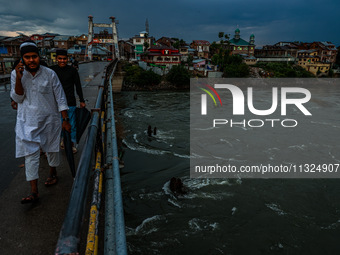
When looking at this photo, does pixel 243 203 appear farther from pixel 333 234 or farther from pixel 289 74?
pixel 289 74

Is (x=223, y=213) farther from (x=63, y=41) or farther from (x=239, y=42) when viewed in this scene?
(x=239, y=42)

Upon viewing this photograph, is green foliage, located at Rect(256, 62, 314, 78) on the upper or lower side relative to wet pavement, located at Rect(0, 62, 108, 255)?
upper

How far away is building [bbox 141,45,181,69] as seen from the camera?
4681 centimetres

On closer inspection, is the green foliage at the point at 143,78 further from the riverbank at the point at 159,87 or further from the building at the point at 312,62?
the building at the point at 312,62

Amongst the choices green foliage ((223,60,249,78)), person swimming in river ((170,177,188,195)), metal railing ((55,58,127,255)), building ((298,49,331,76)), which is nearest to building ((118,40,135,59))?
green foliage ((223,60,249,78))

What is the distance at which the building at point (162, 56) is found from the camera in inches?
1843

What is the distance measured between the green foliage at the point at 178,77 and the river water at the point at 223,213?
30469mm

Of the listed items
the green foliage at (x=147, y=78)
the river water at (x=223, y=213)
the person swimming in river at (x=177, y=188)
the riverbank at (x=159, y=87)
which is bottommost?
the river water at (x=223, y=213)

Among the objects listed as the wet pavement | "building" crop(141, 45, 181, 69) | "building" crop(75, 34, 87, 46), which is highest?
"building" crop(75, 34, 87, 46)

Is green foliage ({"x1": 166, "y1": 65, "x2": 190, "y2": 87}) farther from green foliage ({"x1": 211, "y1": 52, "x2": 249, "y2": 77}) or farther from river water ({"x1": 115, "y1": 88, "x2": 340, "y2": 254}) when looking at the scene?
river water ({"x1": 115, "y1": 88, "x2": 340, "y2": 254})

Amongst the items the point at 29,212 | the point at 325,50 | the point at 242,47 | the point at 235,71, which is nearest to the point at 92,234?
the point at 29,212

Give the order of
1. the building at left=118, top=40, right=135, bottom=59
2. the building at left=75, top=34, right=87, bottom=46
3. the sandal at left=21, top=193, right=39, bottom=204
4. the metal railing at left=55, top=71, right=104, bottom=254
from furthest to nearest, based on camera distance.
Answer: the building at left=118, top=40, right=135, bottom=59
the building at left=75, top=34, right=87, bottom=46
the sandal at left=21, top=193, right=39, bottom=204
the metal railing at left=55, top=71, right=104, bottom=254

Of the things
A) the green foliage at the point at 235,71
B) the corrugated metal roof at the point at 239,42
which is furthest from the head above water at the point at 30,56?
the corrugated metal roof at the point at 239,42

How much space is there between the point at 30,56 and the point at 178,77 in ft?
131
